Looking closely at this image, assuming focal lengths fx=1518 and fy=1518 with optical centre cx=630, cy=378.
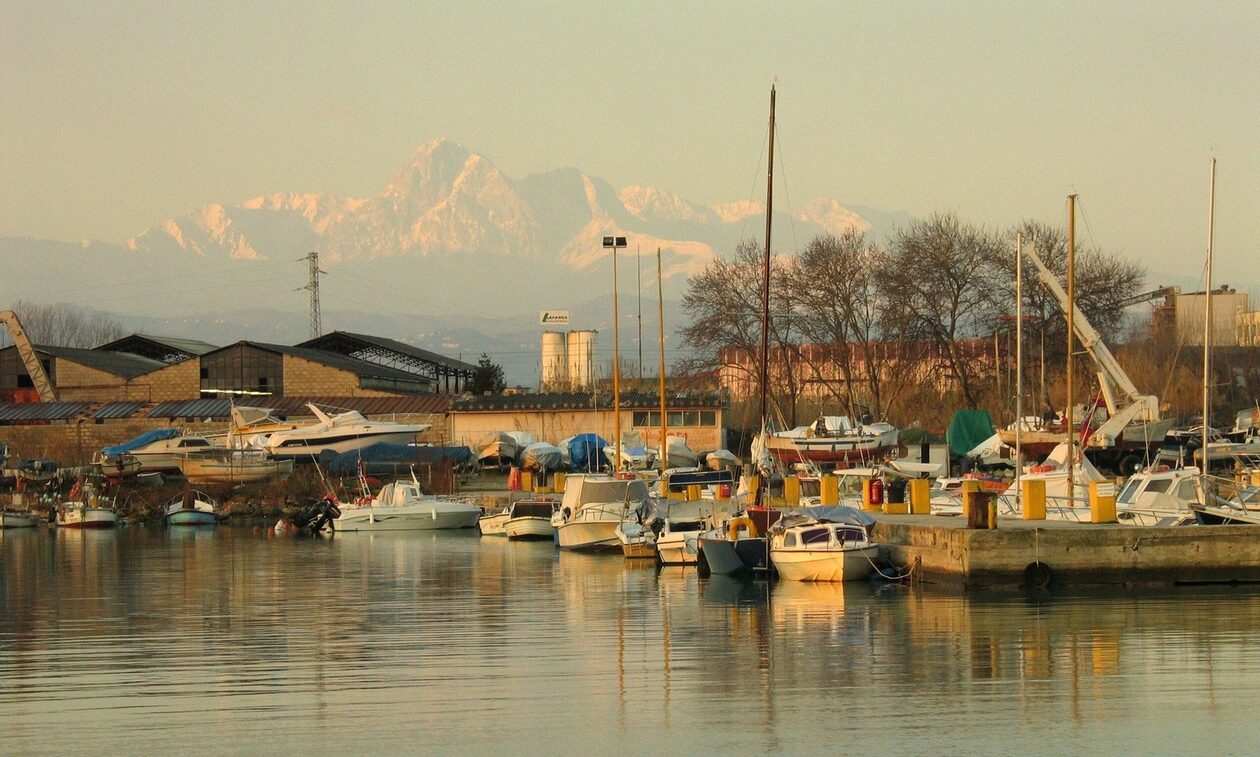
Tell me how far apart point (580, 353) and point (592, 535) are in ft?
281

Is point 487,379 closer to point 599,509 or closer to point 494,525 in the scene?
point 494,525

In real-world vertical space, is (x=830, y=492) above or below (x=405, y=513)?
above

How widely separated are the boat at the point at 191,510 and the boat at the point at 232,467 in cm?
204

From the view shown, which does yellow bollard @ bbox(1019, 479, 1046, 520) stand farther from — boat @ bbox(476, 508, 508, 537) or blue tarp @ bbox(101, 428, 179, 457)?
blue tarp @ bbox(101, 428, 179, 457)

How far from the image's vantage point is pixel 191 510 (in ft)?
236

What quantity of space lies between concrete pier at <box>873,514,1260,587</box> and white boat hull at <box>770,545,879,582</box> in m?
2.77

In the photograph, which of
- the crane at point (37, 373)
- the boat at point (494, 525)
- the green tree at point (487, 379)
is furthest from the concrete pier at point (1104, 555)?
the green tree at point (487, 379)

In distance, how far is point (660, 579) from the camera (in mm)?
39594

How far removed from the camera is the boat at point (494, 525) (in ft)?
191

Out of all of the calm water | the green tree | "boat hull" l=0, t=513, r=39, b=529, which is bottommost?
"boat hull" l=0, t=513, r=39, b=529

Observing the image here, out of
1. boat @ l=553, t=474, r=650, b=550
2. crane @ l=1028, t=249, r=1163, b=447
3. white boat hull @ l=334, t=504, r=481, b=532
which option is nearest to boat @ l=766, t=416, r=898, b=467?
crane @ l=1028, t=249, r=1163, b=447

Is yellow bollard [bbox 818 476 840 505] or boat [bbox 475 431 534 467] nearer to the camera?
yellow bollard [bbox 818 476 840 505]

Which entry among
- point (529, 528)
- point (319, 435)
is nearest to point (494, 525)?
point (529, 528)

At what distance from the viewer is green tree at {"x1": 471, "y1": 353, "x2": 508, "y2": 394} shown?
369 ft
